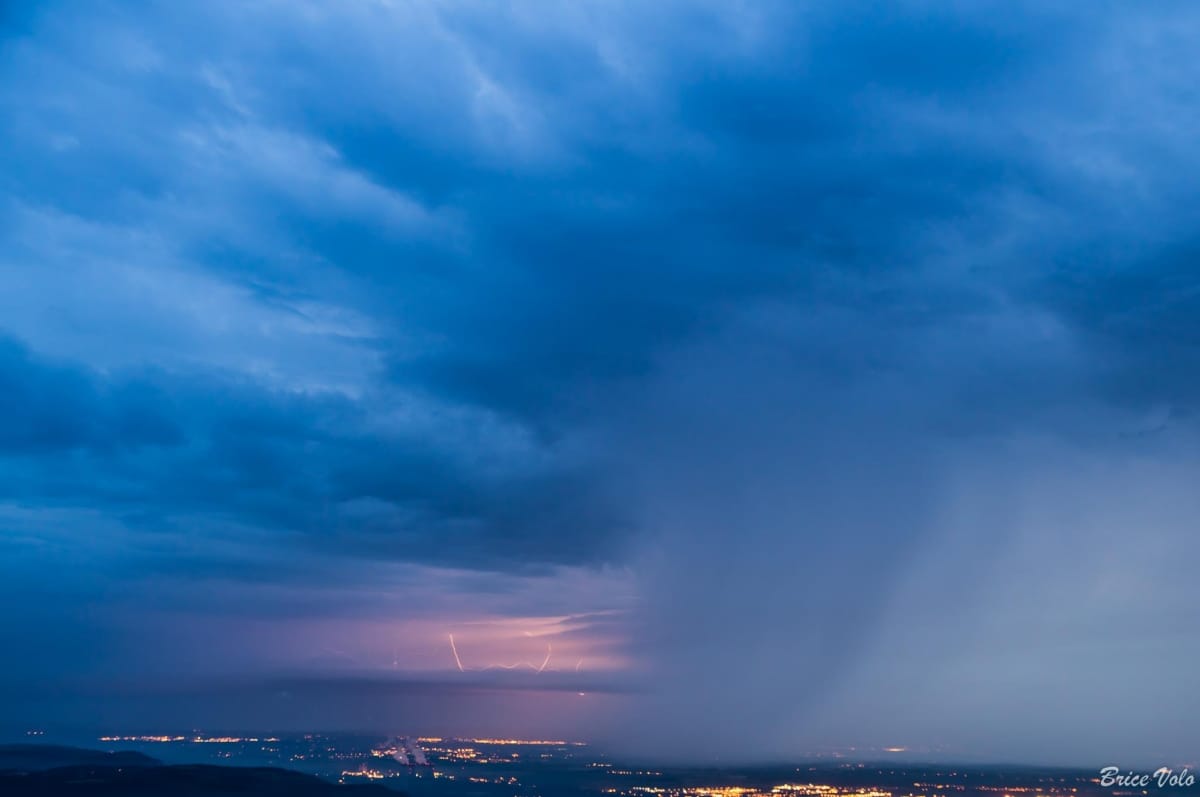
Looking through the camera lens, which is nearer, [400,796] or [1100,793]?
[400,796]

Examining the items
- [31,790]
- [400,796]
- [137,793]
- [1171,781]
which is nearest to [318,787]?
[400,796]

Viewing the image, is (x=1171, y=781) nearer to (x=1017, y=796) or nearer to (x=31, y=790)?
(x=1017, y=796)

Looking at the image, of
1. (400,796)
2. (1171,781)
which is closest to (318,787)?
(400,796)

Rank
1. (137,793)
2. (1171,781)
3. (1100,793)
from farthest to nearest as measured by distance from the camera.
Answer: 1. (1100,793)
2. (137,793)
3. (1171,781)

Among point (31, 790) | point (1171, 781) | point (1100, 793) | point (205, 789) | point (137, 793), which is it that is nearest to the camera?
point (1171, 781)

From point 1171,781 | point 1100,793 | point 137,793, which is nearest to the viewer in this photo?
point 1171,781

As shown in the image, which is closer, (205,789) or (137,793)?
(137,793)

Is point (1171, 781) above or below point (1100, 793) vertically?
above

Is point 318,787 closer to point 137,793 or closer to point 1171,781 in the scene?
point 137,793

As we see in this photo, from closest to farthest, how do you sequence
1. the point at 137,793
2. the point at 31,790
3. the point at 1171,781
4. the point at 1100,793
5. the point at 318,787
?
the point at 1171,781, the point at 31,790, the point at 137,793, the point at 318,787, the point at 1100,793
